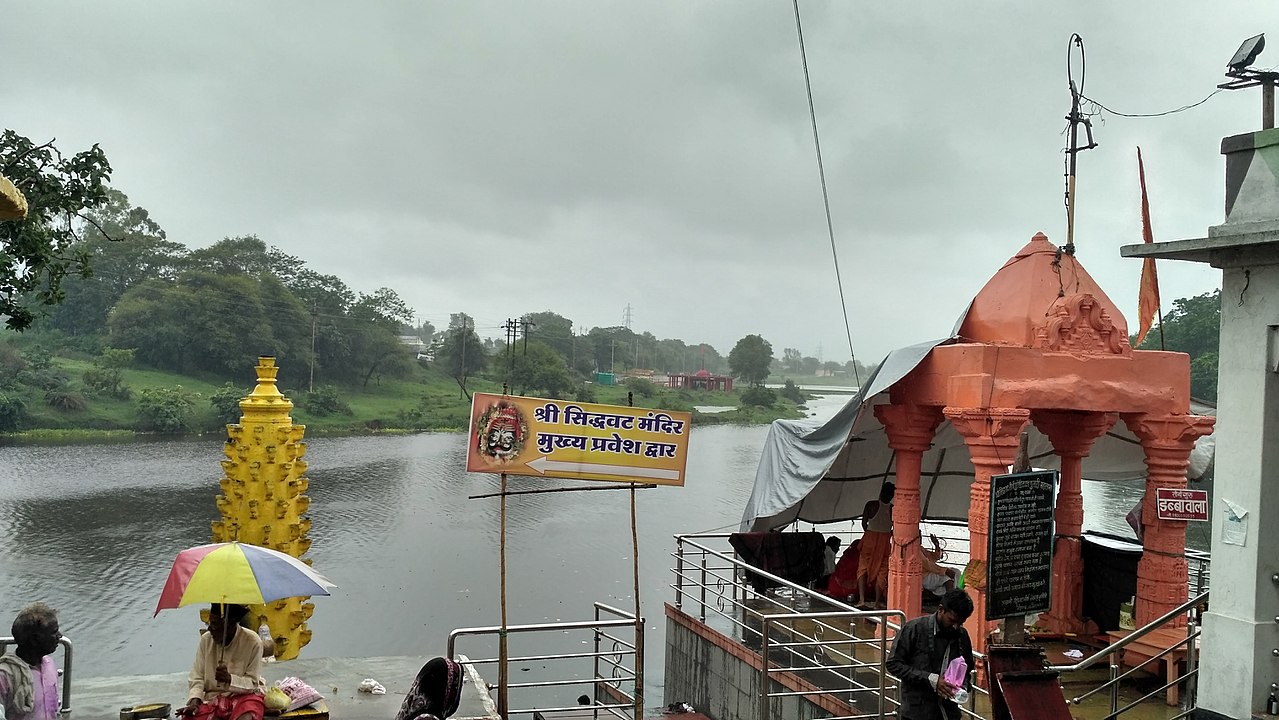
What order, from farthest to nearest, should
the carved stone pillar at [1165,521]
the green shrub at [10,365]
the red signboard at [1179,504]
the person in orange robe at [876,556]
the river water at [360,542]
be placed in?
the green shrub at [10,365]
the river water at [360,542]
the person in orange robe at [876,556]
the carved stone pillar at [1165,521]
the red signboard at [1179,504]

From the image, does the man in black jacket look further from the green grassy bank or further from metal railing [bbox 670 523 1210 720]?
the green grassy bank

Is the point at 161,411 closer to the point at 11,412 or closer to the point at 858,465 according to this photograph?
the point at 11,412

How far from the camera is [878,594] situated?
11398 millimetres

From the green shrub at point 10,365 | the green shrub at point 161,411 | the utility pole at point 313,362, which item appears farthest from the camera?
the utility pole at point 313,362

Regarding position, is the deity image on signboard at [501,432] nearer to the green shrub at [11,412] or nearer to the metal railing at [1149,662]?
the metal railing at [1149,662]

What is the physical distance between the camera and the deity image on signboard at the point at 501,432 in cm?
663

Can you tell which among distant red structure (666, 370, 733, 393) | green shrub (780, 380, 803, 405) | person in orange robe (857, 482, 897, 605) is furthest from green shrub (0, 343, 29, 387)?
green shrub (780, 380, 803, 405)

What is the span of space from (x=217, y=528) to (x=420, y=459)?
37258 mm

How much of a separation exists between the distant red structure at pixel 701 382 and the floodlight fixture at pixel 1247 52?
89.9m

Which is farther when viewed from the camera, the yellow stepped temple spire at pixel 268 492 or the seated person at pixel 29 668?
the yellow stepped temple spire at pixel 268 492

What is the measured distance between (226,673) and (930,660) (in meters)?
4.09

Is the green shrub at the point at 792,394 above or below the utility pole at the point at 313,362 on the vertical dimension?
below

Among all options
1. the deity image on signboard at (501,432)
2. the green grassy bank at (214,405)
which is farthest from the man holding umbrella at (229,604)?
the green grassy bank at (214,405)

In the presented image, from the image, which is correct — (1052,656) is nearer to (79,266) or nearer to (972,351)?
(972,351)
